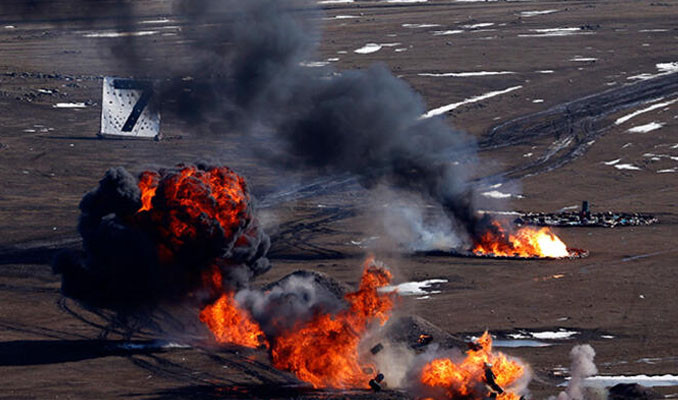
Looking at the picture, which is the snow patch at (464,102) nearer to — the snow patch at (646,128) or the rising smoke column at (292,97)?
the snow patch at (646,128)

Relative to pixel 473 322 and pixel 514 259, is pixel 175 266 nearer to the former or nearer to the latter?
pixel 473 322

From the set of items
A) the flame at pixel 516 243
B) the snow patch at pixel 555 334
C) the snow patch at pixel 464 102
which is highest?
the snow patch at pixel 555 334

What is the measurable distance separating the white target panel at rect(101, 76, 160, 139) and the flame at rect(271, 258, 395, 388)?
74.3 meters

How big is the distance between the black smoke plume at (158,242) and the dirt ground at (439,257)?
3552 mm

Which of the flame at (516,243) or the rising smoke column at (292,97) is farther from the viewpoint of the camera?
the flame at (516,243)

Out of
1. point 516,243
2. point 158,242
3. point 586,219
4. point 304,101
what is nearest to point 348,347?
point 158,242

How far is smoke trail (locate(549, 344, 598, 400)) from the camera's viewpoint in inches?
2332

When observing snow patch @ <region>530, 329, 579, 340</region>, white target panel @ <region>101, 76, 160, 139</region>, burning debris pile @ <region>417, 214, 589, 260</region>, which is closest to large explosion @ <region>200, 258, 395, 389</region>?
snow patch @ <region>530, 329, 579, 340</region>

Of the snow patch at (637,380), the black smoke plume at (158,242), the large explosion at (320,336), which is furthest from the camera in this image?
the black smoke plume at (158,242)

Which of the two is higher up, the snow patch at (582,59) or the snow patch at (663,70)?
the snow patch at (663,70)

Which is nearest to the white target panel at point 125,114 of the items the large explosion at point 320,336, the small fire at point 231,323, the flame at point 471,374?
the small fire at point 231,323

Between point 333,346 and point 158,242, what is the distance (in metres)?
13.9

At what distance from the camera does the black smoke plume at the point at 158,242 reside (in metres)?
69.7

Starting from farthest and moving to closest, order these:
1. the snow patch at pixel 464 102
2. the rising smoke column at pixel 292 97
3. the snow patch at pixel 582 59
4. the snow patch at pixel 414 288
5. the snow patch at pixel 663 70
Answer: the snow patch at pixel 582 59, the snow patch at pixel 663 70, the snow patch at pixel 464 102, the rising smoke column at pixel 292 97, the snow patch at pixel 414 288
